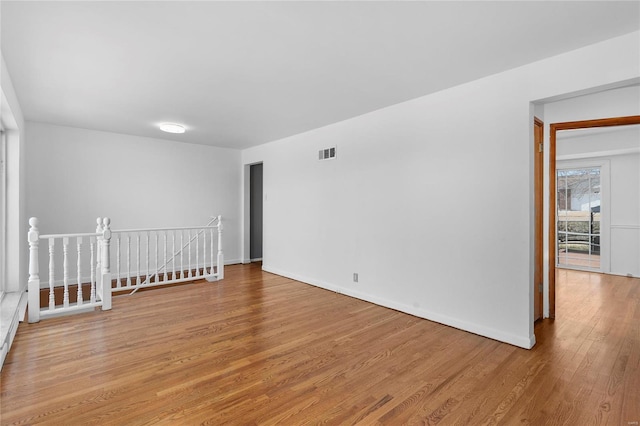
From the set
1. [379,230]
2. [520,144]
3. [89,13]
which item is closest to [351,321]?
[379,230]

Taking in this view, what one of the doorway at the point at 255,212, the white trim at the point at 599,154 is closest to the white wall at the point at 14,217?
the doorway at the point at 255,212

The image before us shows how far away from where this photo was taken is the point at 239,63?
281cm

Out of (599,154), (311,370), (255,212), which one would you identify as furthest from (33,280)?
(599,154)

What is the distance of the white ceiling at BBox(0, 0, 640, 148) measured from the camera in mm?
2057

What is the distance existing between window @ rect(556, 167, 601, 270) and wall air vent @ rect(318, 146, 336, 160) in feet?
17.4

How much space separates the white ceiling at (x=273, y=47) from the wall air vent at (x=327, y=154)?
885mm

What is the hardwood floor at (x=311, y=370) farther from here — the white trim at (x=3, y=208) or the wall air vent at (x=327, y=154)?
the wall air vent at (x=327, y=154)

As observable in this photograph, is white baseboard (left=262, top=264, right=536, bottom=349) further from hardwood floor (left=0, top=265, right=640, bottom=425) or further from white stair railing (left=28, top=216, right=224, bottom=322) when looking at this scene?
white stair railing (left=28, top=216, right=224, bottom=322)

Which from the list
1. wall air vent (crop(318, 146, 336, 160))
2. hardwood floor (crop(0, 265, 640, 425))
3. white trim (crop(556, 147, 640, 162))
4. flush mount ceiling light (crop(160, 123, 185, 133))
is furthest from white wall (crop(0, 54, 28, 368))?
white trim (crop(556, 147, 640, 162))

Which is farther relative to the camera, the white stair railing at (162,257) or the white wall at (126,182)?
the white stair railing at (162,257)

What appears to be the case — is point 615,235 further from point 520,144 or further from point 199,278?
point 199,278

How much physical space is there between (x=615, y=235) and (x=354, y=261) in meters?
5.29

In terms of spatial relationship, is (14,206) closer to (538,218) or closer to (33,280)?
(33,280)

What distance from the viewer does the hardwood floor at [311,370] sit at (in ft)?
6.21
